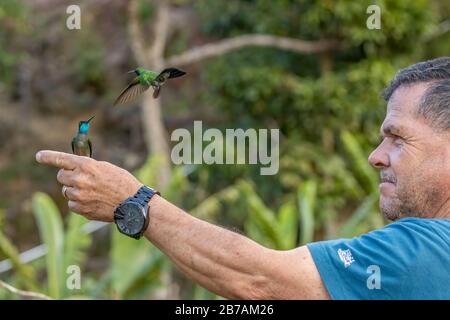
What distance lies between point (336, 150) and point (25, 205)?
5.11 metres

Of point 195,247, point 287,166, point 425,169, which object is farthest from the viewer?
point 287,166

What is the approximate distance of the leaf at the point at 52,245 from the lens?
652cm

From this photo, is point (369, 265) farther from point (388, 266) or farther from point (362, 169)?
point (362, 169)

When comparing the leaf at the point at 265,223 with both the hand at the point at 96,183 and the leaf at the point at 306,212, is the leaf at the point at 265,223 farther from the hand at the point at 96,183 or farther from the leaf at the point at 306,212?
the hand at the point at 96,183

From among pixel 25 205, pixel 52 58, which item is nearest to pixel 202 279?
pixel 25 205

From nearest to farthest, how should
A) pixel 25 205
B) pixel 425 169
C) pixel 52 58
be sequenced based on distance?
pixel 425 169
pixel 25 205
pixel 52 58

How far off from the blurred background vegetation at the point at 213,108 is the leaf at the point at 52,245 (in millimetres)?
19

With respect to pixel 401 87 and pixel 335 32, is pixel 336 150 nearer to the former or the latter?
pixel 335 32

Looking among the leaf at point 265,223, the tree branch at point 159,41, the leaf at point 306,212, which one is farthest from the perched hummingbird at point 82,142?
the tree branch at point 159,41

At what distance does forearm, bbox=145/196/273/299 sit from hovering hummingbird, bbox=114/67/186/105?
0.33 metres

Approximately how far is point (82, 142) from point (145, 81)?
0.25m

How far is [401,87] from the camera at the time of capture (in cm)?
254

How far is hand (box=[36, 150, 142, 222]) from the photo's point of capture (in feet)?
Answer: 7.49

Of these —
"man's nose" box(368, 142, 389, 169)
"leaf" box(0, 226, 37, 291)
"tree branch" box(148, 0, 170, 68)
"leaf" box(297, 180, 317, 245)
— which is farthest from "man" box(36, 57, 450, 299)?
"tree branch" box(148, 0, 170, 68)
